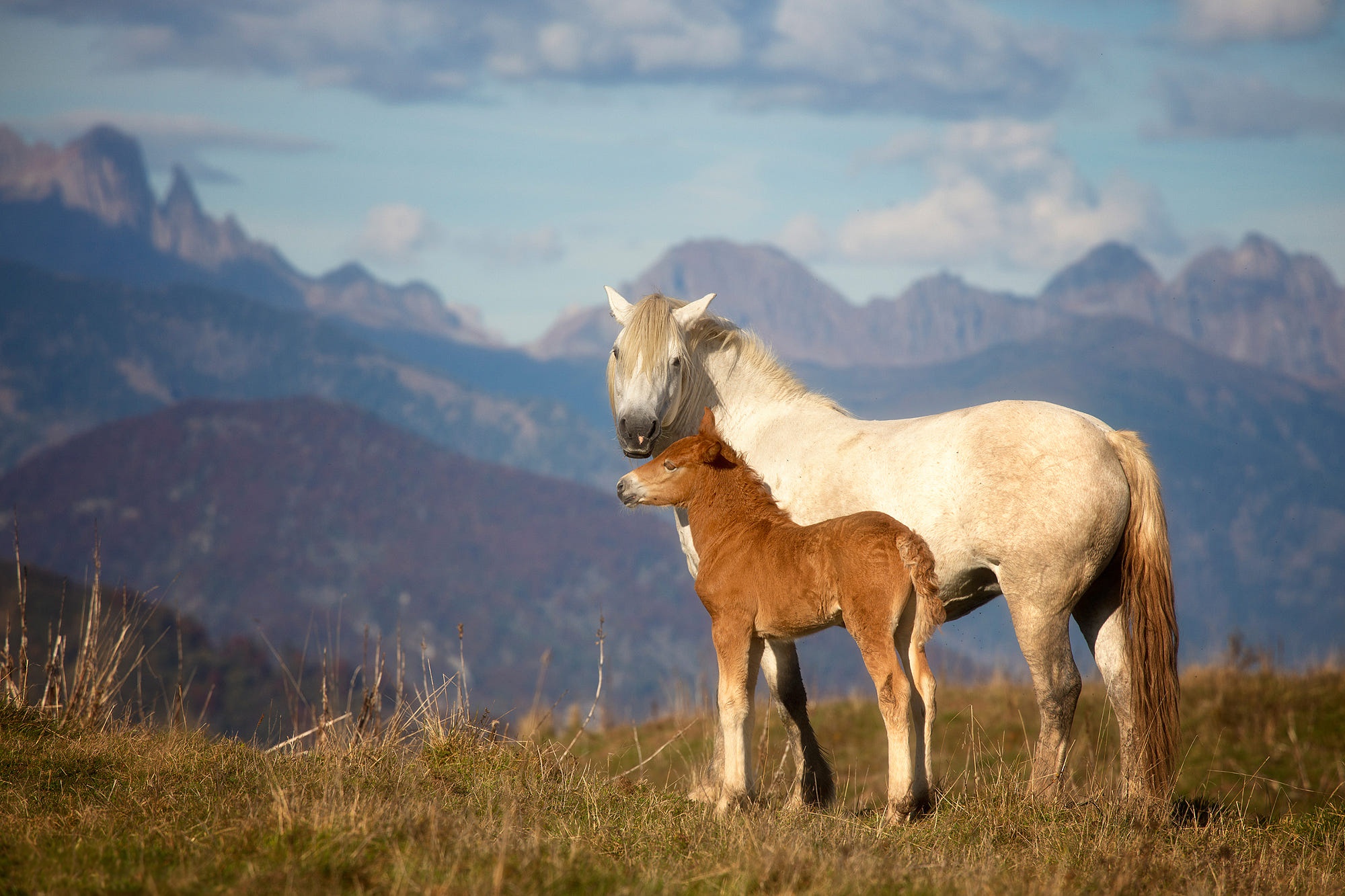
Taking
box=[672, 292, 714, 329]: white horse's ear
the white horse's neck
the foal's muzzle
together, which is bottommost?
the foal's muzzle

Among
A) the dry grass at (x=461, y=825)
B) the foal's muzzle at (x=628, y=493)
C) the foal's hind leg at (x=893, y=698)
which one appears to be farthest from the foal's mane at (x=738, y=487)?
the dry grass at (x=461, y=825)

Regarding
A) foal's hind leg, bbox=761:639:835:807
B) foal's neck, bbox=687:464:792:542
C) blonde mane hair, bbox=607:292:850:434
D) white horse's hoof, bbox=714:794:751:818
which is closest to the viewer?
white horse's hoof, bbox=714:794:751:818

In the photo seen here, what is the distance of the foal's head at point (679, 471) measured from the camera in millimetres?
6211

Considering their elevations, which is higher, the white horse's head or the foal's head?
the white horse's head

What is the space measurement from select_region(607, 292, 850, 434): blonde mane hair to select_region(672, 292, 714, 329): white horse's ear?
0.06 meters

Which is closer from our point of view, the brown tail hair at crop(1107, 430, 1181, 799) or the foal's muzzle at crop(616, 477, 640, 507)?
the foal's muzzle at crop(616, 477, 640, 507)

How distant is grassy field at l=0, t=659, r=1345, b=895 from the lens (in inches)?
158

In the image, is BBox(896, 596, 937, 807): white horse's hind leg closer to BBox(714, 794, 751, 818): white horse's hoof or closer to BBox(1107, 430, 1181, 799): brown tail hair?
BBox(714, 794, 751, 818): white horse's hoof

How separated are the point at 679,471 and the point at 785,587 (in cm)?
104

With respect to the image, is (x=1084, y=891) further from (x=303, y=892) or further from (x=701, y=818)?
(x=303, y=892)

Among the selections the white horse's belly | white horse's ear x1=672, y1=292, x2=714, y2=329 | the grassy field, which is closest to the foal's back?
the white horse's belly

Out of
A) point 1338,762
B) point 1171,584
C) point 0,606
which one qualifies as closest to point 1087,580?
point 1171,584

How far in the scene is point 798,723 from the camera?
6926 mm

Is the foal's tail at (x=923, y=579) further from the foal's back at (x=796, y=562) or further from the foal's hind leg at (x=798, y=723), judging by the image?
the foal's hind leg at (x=798, y=723)
